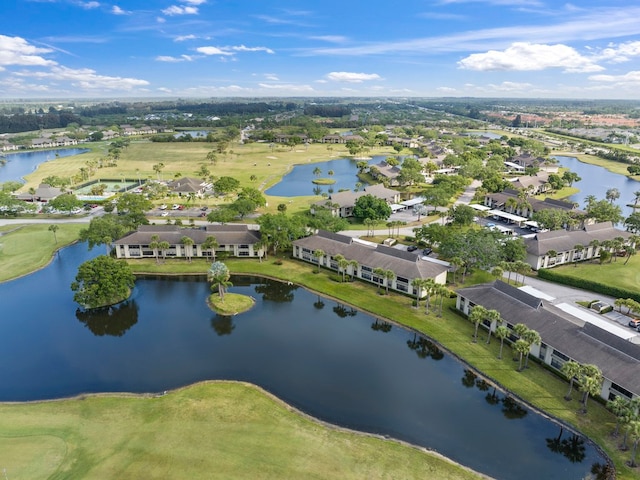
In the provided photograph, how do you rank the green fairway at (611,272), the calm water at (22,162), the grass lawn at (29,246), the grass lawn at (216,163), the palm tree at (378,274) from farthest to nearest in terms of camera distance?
the calm water at (22,162), the grass lawn at (216,163), the grass lawn at (29,246), the green fairway at (611,272), the palm tree at (378,274)

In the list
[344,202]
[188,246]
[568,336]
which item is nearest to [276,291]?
[188,246]

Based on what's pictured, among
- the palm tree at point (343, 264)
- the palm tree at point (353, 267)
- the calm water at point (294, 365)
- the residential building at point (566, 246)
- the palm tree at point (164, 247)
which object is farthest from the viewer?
the palm tree at point (164, 247)

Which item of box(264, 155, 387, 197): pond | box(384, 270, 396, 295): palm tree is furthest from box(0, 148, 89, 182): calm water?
box(384, 270, 396, 295): palm tree

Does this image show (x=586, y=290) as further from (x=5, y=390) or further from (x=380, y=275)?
(x=5, y=390)

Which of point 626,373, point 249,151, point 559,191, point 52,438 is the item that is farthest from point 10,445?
point 249,151

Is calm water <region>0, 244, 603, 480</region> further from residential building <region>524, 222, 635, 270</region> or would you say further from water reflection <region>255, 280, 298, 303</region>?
residential building <region>524, 222, 635, 270</region>

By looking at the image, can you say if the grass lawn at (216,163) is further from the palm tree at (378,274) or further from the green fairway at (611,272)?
the green fairway at (611,272)

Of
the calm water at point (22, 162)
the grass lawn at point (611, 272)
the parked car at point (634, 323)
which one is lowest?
the parked car at point (634, 323)

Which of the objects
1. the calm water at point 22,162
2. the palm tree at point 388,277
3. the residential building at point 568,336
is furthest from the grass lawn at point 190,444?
the calm water at point 22,162

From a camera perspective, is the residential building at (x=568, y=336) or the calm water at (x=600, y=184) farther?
the calm water at (x=600, y=184)
